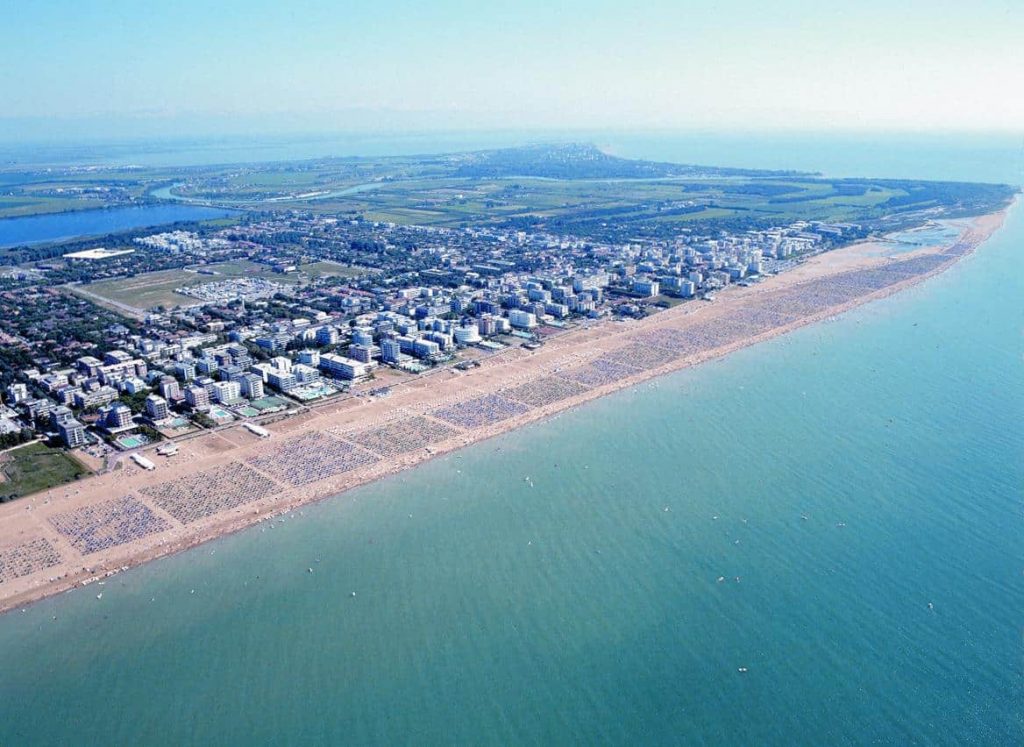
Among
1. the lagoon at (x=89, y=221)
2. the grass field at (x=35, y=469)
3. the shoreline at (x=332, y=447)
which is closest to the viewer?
the shoreline at (x=332, y=447)

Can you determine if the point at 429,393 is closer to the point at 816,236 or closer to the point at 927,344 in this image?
the point at 927,344

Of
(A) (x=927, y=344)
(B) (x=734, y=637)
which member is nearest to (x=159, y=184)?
(A) (x=927, y=344)

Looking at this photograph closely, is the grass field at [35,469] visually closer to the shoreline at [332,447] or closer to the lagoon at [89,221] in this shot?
the shoreline at [332,447]

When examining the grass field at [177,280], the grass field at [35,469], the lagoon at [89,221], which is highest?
the lagoon at [89,221]

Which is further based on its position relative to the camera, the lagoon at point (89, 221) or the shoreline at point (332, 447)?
the lagoon at point (89, 221)

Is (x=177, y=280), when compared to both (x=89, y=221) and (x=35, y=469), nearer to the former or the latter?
(x=35, y=469)

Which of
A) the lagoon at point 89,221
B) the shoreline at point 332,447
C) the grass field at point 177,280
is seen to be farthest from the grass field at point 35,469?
the lagoon at point 89,221
